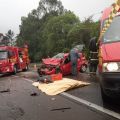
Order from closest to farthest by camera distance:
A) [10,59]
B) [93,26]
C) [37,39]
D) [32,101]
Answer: [32,101], [10,59], [93,26], [37,39]

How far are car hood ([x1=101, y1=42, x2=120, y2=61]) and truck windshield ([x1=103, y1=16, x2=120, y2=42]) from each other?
0.36 meters

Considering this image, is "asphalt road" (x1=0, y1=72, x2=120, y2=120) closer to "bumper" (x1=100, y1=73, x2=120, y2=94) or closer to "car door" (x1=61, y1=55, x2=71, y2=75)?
"bumper" (x1=100, y1=73, x2=120, y2=94)

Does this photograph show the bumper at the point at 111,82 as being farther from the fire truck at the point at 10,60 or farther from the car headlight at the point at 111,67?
the fire truck at the point at 10,60

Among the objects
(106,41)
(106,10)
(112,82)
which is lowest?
(112,82)

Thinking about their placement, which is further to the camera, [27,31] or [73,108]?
[27,31]

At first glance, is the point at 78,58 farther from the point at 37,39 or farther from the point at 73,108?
the point at 37,39

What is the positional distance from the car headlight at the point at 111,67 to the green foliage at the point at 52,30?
39785mm

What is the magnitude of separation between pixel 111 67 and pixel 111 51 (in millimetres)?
497

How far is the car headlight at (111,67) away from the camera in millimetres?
7852

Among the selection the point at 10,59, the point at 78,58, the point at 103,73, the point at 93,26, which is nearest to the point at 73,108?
the point at 103,73

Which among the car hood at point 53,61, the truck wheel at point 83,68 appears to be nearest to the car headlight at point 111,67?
the car hood at point 53,61

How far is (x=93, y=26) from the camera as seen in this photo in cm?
5272

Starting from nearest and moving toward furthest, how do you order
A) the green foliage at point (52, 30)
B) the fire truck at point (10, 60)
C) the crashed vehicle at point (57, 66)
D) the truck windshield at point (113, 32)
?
1. the truck windshield at point (113, 32)
2. the crashed vehicle at point (57, 66)
3. the fire truck at point (10, 60)
4. the green foliage at point (52, 30)

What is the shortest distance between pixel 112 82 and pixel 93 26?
45408 mm
